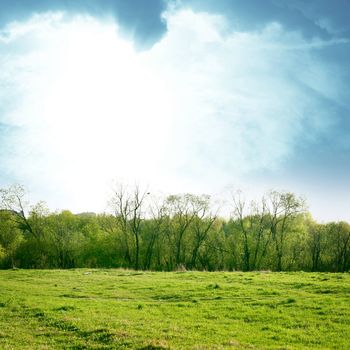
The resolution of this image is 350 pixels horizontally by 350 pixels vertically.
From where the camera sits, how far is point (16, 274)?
4097 cm

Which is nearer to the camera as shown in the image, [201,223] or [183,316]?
[183,316]

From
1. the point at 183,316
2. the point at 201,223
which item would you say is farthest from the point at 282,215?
the point at 183,316

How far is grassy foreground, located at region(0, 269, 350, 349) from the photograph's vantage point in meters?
14.1

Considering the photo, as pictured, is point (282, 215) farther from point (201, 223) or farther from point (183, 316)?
point (183, 316)

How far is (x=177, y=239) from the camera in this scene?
266 ft

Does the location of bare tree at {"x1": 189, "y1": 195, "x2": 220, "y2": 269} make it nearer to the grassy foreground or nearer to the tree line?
the tree line

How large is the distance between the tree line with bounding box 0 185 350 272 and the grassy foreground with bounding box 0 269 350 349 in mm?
45758

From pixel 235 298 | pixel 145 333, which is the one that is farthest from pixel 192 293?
pixel 145 333

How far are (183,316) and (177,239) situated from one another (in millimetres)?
62614

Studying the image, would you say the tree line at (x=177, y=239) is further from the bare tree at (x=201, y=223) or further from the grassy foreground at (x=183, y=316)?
the grassy foreground at (x=183, y=316)

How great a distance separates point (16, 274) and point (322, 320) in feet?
113

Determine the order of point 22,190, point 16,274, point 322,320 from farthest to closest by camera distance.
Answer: point 22,190, point 16,274, point 322,320

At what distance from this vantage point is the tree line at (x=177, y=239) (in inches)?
2945

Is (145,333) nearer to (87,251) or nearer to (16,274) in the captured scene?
(16,274)
